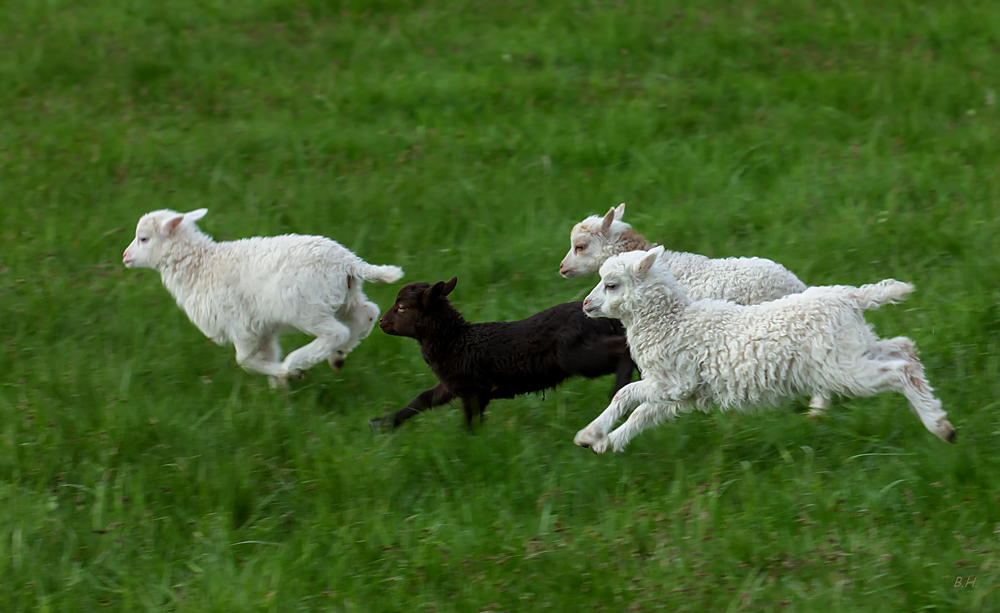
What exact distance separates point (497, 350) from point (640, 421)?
105cm

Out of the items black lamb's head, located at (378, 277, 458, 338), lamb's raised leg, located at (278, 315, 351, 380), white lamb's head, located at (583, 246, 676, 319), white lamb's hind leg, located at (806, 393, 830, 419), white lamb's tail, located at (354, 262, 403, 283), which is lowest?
white lamb's hind leg, located at (806, 393, 830, 419)

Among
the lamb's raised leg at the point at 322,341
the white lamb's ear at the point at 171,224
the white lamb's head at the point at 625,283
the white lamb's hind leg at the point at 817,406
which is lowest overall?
the white lamb's hind leg at the point at 817,406

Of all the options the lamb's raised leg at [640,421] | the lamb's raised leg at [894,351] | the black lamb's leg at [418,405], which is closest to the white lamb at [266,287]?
the black lamb's leg at [418,405]

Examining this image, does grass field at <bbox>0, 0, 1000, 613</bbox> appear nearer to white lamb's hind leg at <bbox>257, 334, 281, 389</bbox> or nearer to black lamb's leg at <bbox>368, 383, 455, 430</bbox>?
black lamb's leg at <bbox>368, 383, 455, 430</bbox>

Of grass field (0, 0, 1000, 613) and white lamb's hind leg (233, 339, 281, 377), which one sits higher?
grass field (0, 0, 1000, 613)

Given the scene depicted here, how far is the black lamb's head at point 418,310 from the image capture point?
574cm

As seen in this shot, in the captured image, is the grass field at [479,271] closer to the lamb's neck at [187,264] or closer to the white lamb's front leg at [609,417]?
the white lamb's front leg at [609,417]

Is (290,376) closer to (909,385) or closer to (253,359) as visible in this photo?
(253,359)

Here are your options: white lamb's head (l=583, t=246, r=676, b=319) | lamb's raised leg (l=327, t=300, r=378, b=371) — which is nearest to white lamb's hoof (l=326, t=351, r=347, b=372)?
lamb's raised leg (l=327, t=300, r=378, b=371)

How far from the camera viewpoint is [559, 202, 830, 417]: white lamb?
220 inches

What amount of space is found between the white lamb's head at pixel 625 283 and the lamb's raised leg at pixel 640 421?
52 cm

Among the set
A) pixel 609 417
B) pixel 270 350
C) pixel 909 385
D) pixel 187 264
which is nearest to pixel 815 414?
pixel 909 385

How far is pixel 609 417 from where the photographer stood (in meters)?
4.96

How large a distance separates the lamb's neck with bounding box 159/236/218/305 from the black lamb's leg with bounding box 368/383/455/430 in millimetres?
1771
